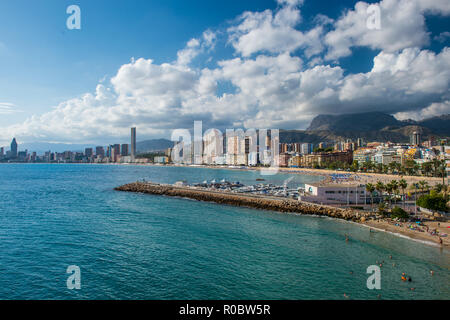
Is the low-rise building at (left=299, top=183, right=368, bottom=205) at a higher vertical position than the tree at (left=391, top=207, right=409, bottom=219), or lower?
higher

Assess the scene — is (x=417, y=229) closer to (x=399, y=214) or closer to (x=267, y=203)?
(x=399, y=214)

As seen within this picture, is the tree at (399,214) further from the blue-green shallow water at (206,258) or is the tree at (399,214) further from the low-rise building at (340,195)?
the low-rise building at (340,195)

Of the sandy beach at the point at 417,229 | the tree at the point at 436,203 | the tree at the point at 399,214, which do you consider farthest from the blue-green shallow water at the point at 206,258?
the tree at the point at 436,203

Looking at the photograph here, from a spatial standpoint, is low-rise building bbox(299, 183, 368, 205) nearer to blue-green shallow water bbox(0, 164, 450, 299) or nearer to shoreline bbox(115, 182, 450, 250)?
shoreline bbox(115, 182, 450, 250)

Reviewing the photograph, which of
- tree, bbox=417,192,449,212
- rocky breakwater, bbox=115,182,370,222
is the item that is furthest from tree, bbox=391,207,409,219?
tree, bbox=417,192,449,212

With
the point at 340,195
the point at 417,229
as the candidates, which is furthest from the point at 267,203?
the point at 417,229

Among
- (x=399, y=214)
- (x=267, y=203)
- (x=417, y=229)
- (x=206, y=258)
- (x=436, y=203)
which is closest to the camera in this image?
(x=206, y=258)
